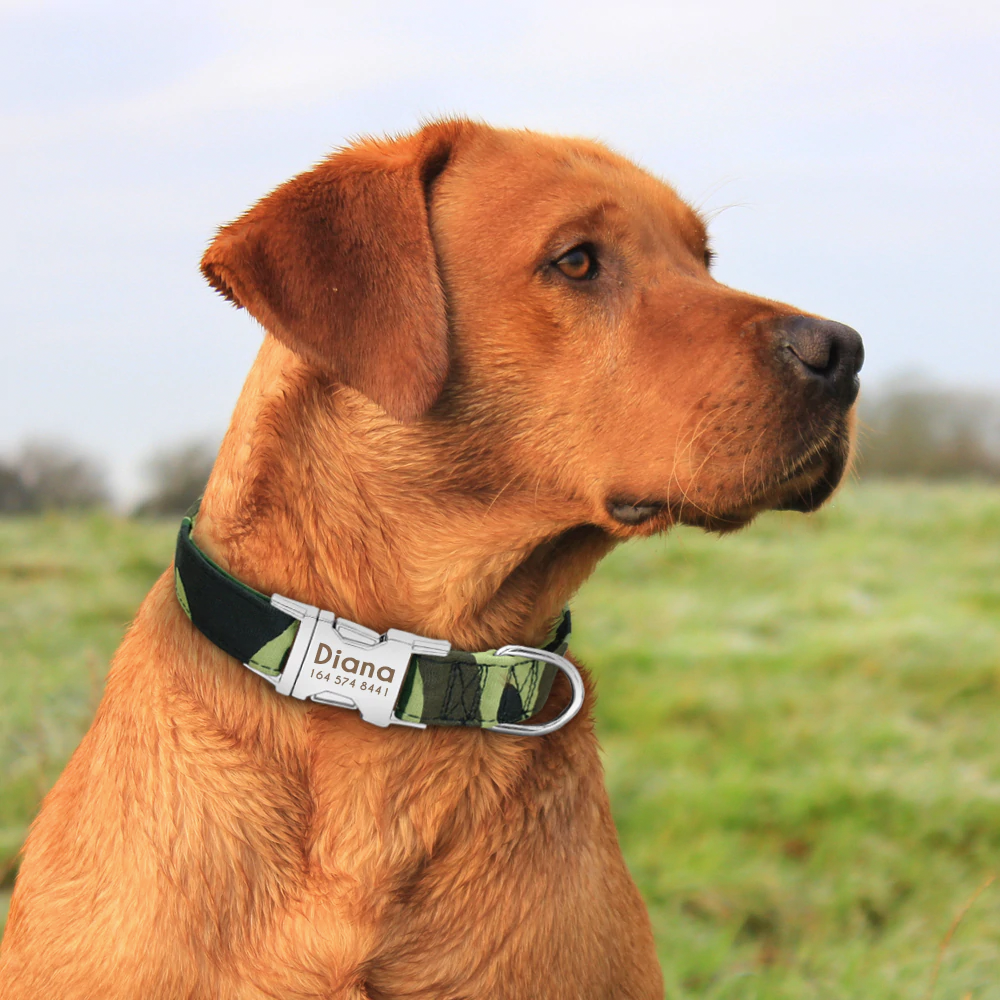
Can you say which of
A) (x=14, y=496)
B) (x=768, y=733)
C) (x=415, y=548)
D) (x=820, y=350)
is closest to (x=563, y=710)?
(x=415, y=548)

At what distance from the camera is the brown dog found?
2.66 m

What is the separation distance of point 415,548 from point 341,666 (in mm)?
368

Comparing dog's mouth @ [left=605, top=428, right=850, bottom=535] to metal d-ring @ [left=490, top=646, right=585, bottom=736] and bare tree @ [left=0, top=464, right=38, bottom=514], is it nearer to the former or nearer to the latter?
metal d-ring @ [left=490, top=646, right=585, bottom=736]

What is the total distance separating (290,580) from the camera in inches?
109

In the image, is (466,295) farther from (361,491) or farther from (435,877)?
(435,877)

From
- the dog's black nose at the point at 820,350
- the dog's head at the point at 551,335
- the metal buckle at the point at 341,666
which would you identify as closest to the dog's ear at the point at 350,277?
the dog's head at the point at 551,335

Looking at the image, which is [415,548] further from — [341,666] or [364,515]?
[341,666]

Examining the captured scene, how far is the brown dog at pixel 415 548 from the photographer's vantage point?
266 cm

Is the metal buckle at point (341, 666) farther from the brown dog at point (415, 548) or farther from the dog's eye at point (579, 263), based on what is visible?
the dog's eye at point (579, 263)

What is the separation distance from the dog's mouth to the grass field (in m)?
0.23

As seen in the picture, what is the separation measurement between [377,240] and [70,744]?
3682 millimetres

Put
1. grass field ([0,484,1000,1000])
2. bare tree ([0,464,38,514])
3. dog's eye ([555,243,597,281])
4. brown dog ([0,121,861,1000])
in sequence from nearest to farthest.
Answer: brown dog ([0,121,861,1000]), dog's eye ([555,243,597,281]), grass field ([0,484,1000,1000]), bare tree ([0,464,38,514])

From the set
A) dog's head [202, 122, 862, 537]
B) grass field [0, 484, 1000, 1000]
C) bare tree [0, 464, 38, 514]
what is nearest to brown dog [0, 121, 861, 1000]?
dog's head [202, 122, 862, 537]

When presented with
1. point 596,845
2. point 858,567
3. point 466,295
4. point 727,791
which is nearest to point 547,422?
point 466,295
